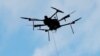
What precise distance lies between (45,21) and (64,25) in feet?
10.2

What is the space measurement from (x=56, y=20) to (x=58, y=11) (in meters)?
1.57

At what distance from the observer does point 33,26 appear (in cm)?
6631

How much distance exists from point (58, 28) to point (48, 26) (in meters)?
1.49

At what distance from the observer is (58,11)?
2606 inches

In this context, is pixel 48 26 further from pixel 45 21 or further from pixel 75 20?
pixel 75 20

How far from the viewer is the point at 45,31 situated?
65.8 meters

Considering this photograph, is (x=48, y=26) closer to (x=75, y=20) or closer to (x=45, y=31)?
(x=45, y=31)

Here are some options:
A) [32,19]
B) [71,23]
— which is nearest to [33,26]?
[32,19]

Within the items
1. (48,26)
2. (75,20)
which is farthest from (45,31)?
(75,20)

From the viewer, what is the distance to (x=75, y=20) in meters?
68.1

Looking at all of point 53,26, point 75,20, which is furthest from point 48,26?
point 75,20

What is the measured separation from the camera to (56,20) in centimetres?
6544

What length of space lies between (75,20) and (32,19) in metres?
6.74

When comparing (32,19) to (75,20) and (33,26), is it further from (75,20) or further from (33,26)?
(75,20)
